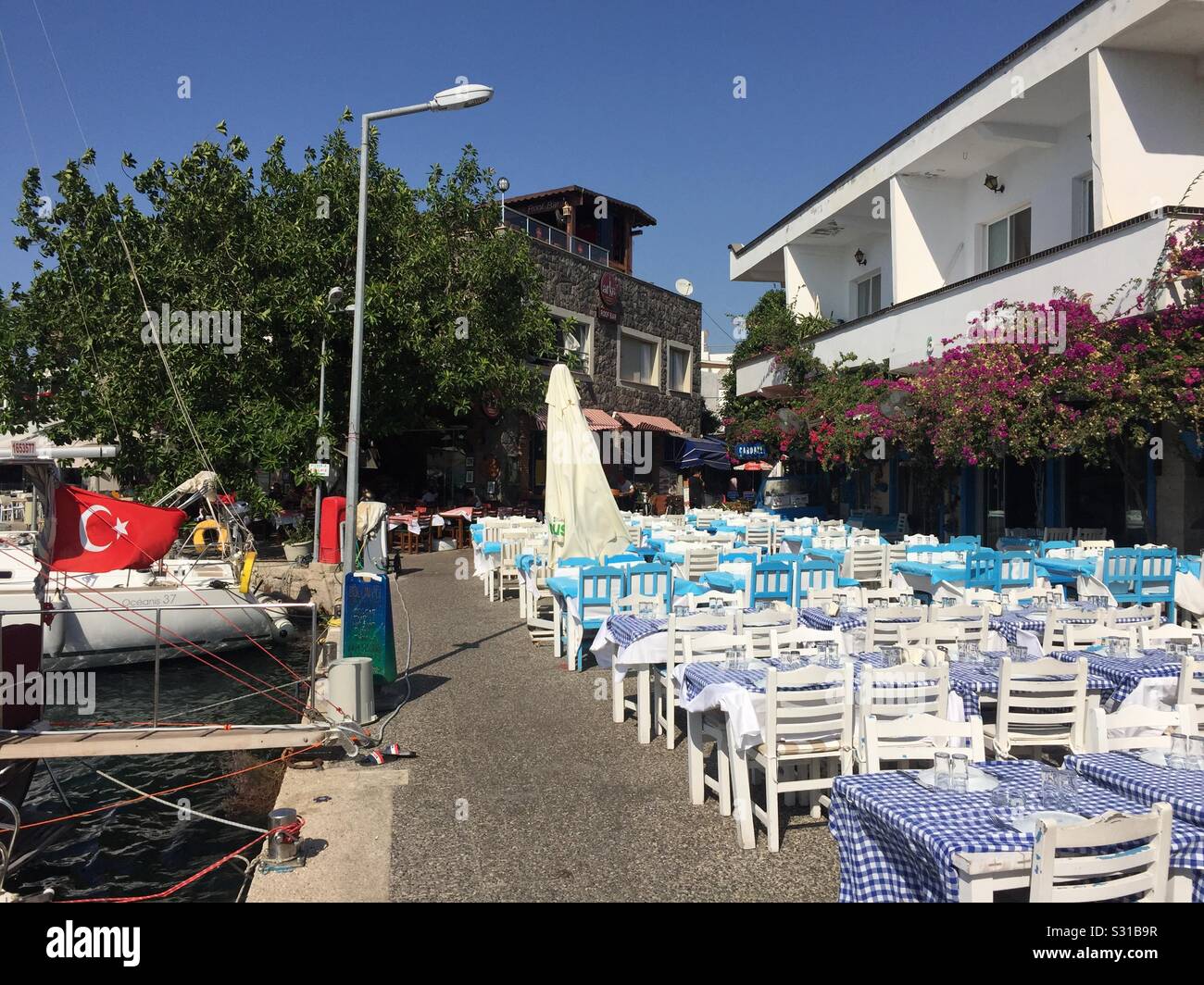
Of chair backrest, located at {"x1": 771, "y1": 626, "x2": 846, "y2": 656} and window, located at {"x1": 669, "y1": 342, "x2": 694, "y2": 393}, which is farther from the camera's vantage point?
window, located at {"x1": 669, "y1": 342, "x2": 694, "y2": 393}

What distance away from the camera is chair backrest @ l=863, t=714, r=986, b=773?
16.0 feet

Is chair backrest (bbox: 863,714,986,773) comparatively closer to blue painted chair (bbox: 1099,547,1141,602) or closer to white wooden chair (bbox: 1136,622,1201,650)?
white wooden chair (bbox: 1136,622,1201,650)

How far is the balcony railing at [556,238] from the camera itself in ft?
96.6

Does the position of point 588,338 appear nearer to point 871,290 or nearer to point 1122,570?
point 871,290

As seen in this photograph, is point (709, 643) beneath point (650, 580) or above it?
beneath

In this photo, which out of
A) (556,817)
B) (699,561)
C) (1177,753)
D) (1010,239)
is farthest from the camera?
(1010,239)

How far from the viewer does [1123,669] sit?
262 inches

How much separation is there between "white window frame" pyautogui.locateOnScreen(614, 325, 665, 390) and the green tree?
446 inches

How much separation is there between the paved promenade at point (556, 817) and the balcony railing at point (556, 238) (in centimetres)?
2079

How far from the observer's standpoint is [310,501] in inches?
901

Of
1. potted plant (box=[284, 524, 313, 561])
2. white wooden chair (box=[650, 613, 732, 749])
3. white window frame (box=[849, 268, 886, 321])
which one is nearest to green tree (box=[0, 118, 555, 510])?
potted plant (box=[284, 524, 313, 561])

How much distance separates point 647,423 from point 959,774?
29.7m

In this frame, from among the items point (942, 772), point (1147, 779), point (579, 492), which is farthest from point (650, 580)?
point (1147, 779)

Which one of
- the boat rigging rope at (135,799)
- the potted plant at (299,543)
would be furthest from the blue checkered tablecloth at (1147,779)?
the potted plant at (299,543)
